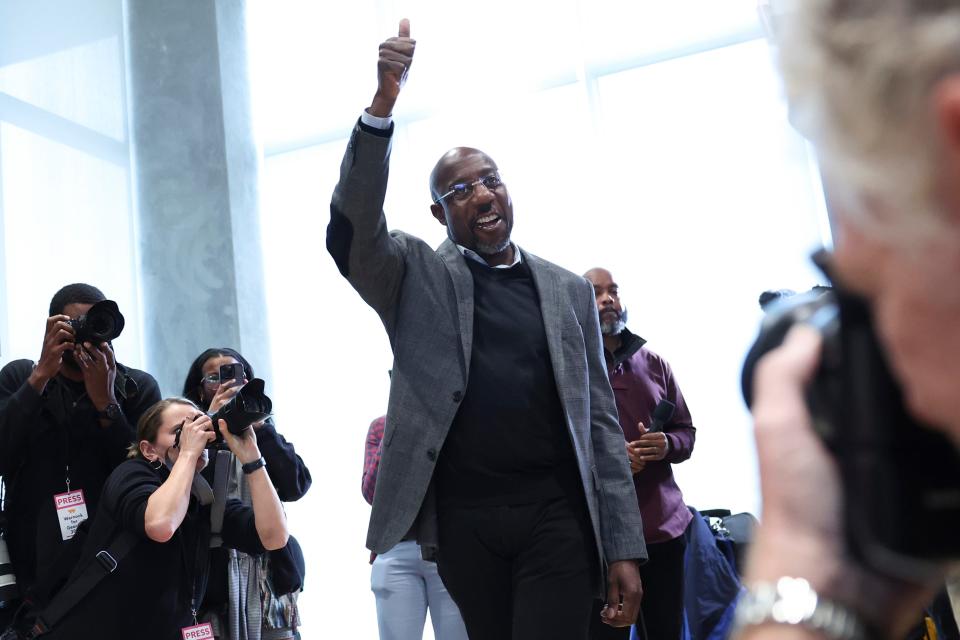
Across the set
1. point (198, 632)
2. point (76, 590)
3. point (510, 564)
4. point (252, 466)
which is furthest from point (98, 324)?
point (510, 564)

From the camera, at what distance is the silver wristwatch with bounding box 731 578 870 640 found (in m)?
0.38

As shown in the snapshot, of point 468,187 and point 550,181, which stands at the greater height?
point 550,181

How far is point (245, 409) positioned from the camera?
283 centimetres

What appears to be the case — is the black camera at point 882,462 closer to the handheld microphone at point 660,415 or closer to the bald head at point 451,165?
the bald head at point 451,165

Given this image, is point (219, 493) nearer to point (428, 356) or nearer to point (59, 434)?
point (59, 434)

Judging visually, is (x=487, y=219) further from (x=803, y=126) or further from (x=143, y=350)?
(x=143, y=350)

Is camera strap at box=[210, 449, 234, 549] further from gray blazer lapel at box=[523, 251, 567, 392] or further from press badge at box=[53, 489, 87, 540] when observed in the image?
gray blazer lapel at box=[523, 251, 567, 392]

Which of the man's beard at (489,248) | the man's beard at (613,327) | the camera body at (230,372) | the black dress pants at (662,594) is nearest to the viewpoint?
the man's beard at (489,248)

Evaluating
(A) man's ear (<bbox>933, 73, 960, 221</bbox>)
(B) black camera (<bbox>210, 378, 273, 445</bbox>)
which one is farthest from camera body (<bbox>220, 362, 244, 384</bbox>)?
(A) man's ear (<bbox>933, 73, 960, 221</bbox>)

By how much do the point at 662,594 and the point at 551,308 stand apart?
1.27 metres

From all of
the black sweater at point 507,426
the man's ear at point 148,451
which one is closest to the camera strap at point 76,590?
the man's ear at point 148,451

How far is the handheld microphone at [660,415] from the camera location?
3111mm

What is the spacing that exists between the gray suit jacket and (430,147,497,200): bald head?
→ 159 mm

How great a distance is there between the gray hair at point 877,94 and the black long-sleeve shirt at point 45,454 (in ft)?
8.67
